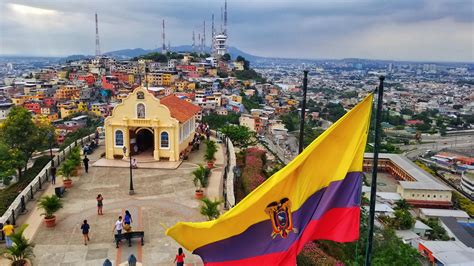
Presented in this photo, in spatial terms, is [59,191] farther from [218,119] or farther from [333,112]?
[333,112]

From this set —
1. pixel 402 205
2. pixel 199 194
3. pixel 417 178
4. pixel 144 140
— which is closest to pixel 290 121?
pixel 417 178

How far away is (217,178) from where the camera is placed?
1972cm

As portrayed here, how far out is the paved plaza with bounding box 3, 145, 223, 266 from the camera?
1184 cm

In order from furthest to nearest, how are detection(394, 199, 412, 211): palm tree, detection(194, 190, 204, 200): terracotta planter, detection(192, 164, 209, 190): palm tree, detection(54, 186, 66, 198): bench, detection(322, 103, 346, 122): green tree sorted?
detection(322, 103, 346, 122): green tree, detection(394, 199, 412, 211): palm tree, detection(192, 164, 209, 190): palm tree, detection(194, 190, 204, 200): terracotta planter, detection(54, 186, 66, 198): bench

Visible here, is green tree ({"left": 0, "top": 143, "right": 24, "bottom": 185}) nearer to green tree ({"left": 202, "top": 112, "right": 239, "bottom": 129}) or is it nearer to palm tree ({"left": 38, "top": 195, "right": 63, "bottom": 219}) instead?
palm tree ({"left": 38, "top": 195, "right": 63, "bottom": 219})

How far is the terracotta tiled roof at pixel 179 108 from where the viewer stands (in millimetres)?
23252

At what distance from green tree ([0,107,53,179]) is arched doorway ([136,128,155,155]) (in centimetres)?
690

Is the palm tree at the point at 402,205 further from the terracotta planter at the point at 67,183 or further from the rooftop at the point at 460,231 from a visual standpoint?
the terracotta planter at the point at 67,183

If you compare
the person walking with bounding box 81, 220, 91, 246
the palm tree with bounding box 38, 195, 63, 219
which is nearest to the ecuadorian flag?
the person walking with bounding box 81, 220, 91, 246

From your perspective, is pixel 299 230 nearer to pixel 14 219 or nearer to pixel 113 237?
pixel 113 237

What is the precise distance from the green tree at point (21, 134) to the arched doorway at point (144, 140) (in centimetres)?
690

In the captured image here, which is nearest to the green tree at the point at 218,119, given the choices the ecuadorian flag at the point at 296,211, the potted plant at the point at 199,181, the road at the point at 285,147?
the road at the point at 285,147

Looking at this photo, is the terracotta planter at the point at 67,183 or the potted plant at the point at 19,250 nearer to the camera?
the potted plant at the point at 19,250

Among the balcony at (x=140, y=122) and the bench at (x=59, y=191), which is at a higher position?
the balcony at (x=140, y=122)
